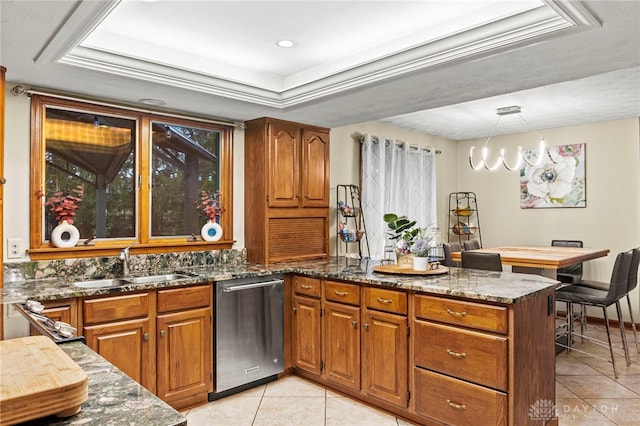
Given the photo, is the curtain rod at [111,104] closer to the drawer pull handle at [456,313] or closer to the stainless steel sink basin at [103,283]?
the stainless steel sink basin at [103,283]

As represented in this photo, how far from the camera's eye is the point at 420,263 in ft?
10.1

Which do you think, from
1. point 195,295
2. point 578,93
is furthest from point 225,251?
point 578,93

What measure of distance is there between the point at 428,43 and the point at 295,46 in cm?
91

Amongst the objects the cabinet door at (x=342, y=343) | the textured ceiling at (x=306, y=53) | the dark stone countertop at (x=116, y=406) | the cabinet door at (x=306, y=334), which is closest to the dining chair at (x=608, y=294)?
the textured ceiling at (x=306, y=53)

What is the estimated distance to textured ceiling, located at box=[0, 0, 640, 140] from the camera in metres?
2.04

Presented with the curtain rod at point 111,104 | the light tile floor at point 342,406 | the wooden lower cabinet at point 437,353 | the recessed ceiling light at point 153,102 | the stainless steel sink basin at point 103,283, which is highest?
the recessed ceiling light at point 153,102

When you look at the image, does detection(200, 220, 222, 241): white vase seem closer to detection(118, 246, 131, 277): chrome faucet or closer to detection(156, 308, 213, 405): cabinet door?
detection(118, 246, 131, 277): chrome faucet

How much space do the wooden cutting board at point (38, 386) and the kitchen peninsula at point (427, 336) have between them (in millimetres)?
1365

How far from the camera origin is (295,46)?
2.90 metres

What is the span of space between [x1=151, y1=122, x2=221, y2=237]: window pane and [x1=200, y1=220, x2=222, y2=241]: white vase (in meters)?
0.09

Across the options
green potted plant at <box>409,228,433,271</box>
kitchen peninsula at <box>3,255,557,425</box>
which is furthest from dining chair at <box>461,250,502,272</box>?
green potted plant at <box>409,228,433,271</box>

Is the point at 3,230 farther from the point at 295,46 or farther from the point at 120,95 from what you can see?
the point at 295,46

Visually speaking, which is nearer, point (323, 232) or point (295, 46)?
point (295, 46)

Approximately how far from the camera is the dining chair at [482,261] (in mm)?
3662
